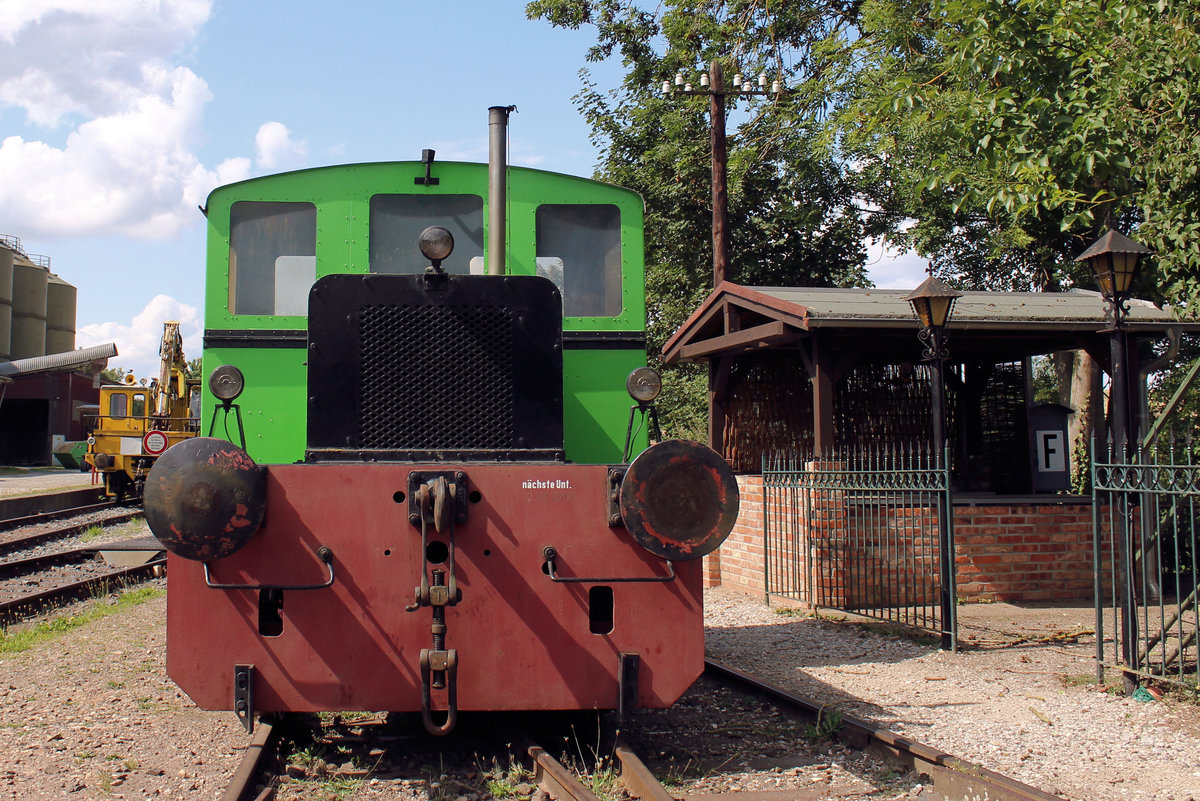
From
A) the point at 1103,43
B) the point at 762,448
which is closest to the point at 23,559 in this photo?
the point at 762,448

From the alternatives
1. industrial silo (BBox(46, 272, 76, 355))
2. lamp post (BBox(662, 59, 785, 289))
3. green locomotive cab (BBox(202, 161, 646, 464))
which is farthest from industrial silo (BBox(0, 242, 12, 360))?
green locomotive cab (BBox(202, 161, 646, 464))

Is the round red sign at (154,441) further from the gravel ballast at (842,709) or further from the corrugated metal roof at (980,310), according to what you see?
the corrugated metal roof at (980,310)

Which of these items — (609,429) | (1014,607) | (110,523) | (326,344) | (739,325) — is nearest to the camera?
(326,344)

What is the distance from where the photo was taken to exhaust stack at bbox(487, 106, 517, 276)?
16.9 feet

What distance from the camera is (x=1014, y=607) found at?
31.7ft

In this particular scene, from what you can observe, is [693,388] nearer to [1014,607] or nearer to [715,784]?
[1014,607]

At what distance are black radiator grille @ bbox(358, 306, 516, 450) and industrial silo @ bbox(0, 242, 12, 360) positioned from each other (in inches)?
2185

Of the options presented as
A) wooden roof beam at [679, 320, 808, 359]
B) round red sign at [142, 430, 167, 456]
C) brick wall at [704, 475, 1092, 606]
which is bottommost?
brick wall at [704, 475, 1092, 606]

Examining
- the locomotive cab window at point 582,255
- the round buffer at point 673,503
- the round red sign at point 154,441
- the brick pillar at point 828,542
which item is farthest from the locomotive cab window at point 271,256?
the round red sign at point 154,441

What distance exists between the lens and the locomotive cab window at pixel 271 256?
538cm

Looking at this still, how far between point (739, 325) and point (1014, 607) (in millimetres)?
4415

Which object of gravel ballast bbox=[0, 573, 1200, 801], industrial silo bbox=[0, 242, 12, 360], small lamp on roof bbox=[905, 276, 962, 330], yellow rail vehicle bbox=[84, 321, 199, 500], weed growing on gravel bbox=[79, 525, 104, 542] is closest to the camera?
gravel ballast bbox=[0, 573, 1200, 801]

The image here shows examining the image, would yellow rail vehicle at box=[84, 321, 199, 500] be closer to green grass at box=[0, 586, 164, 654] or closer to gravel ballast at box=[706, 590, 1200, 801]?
green grass at box=[0, 586, 164, 654]

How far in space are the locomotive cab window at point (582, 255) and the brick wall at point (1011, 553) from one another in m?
4.93
